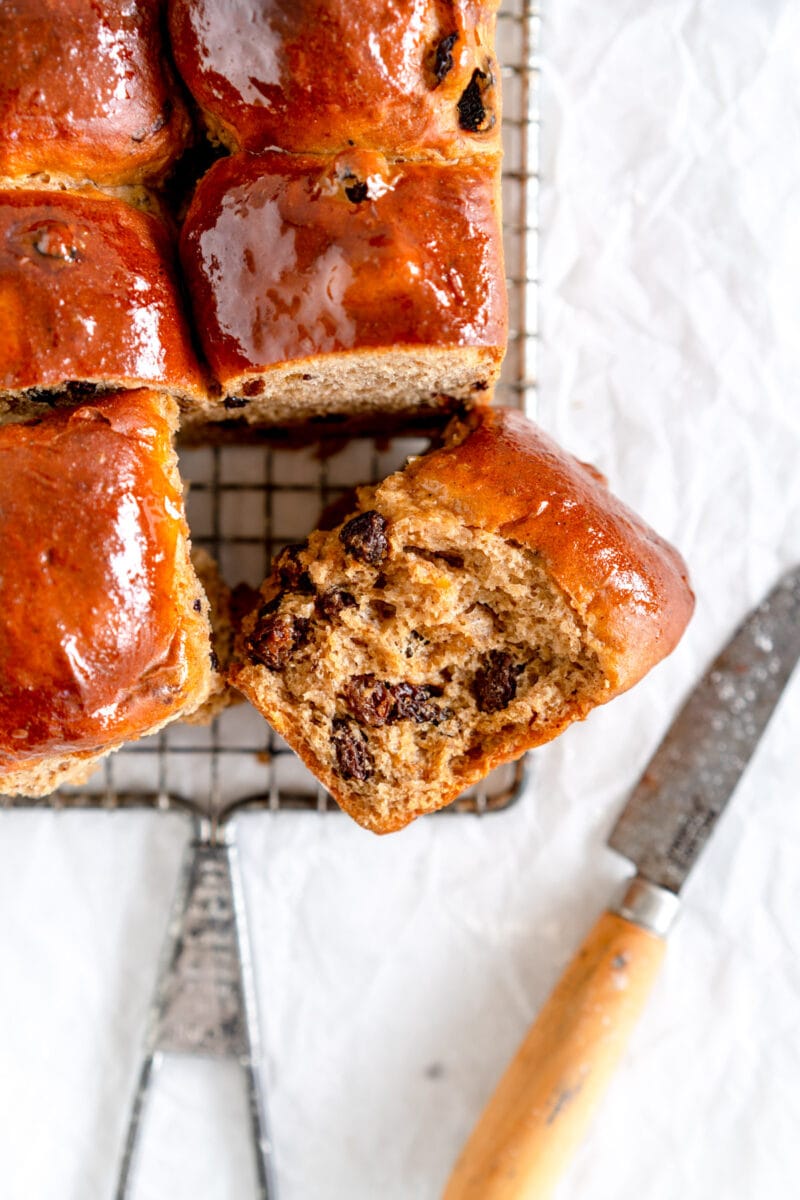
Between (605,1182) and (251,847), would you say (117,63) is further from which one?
(605,1182)

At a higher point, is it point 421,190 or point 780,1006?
point 421,190

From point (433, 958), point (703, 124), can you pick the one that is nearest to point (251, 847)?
point (433, 958)

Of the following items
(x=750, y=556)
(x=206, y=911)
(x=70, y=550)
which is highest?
(x=70, y=550)

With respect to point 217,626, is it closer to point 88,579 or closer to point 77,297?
point 88,579

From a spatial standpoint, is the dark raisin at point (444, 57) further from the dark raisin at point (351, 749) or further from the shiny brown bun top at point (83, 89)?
the dark raisin at point (351, 749)

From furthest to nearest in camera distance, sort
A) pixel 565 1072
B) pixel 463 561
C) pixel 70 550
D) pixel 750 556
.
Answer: pixel 750 556 < pixel 565 1072 < pixel 463 561 < pixel 70 550

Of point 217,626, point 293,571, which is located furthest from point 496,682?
point 217,626
